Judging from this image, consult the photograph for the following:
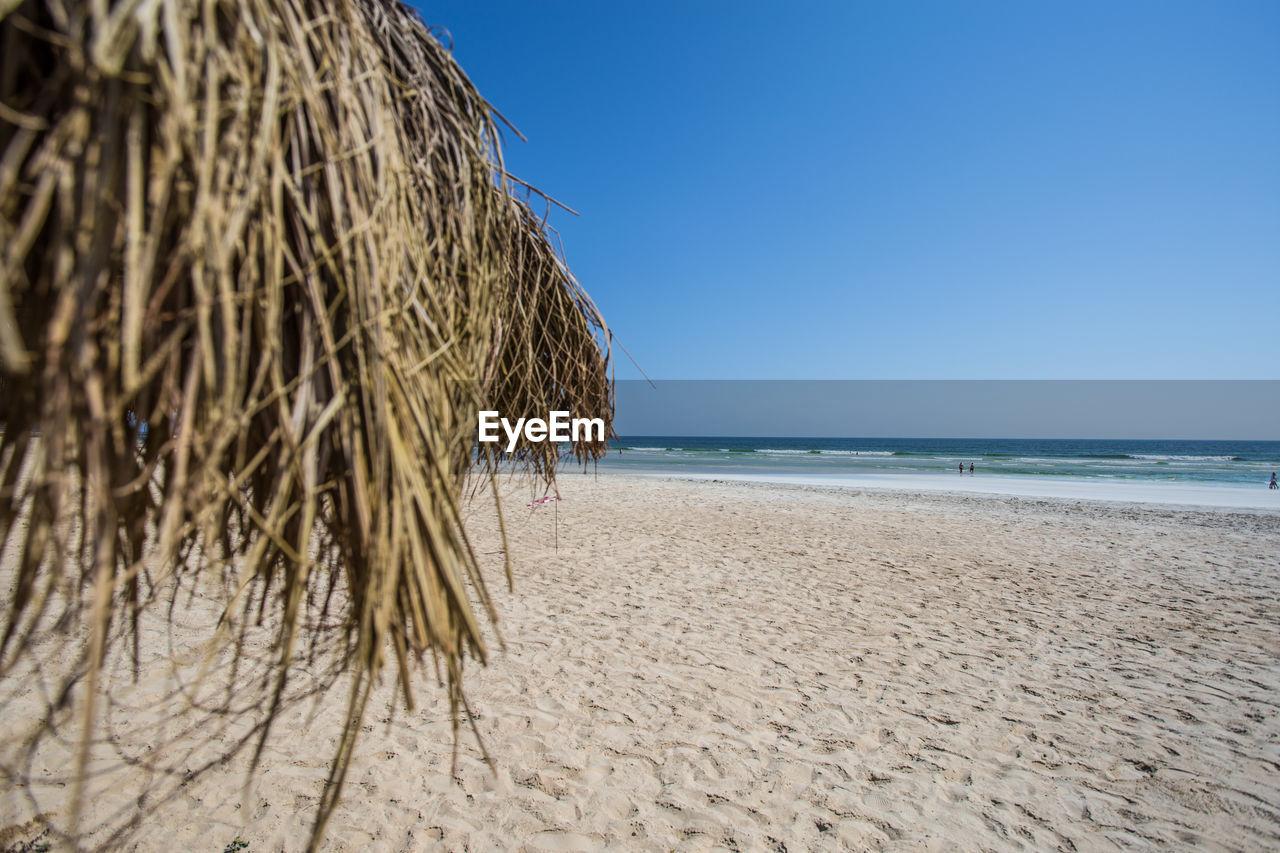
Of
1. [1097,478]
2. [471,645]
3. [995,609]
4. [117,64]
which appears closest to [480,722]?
[471,645]

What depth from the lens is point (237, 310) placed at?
763 millimetres

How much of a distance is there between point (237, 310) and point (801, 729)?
345cm

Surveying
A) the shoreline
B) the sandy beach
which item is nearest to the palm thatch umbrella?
the sandy beach

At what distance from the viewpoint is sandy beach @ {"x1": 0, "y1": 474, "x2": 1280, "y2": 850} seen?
2561 millimetres

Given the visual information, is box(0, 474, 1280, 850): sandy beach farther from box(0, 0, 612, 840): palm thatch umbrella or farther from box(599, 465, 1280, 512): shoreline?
box(599, 465, 1280, 512): shoreline

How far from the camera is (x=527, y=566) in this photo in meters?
6.66

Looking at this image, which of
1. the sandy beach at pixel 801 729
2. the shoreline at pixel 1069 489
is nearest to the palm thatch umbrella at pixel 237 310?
the sandy beach at pixel 801 729

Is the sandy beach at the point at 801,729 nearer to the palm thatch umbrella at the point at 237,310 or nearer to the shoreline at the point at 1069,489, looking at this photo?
the palm thatch umbrella at the point at 237,310

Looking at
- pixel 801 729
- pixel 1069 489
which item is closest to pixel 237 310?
pixel 801 729

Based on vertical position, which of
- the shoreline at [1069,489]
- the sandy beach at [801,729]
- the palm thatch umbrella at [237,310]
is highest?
the palm thatch umbrella at [237,310]

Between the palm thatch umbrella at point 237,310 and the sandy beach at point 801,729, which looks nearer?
the palm thatch umbrella at point 237,310

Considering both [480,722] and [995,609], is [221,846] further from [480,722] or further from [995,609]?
[995,609]

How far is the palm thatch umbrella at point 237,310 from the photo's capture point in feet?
1.96

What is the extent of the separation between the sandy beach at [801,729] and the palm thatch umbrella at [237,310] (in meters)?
1.45
